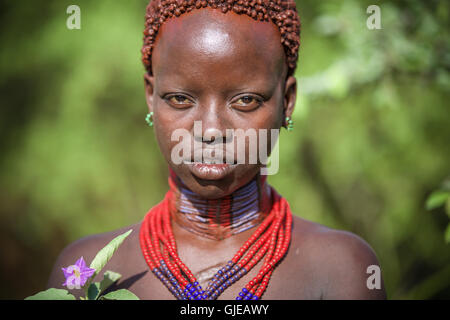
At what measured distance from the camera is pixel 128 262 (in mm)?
1772

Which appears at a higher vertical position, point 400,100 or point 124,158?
point 400,100

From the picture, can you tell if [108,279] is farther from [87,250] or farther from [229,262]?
[229,262]

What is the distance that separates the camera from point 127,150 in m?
4.49

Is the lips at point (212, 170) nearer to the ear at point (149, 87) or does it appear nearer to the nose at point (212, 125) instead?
the nose at point (212, 125)

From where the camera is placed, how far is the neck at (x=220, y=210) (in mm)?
1756

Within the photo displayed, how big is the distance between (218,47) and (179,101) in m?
0.21

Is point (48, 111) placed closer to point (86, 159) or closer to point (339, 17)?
point (86, 159)

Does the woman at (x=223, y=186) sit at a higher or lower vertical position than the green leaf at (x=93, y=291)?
higher

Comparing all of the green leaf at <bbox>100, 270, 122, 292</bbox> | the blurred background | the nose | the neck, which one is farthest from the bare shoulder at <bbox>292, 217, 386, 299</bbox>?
the blurred background

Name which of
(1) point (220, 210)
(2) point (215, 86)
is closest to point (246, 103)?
(2) point (215, 86)

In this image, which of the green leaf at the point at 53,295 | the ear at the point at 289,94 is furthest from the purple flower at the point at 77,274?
the ear at the point at 289,94

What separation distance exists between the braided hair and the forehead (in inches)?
0.7

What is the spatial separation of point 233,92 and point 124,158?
3.06 m
